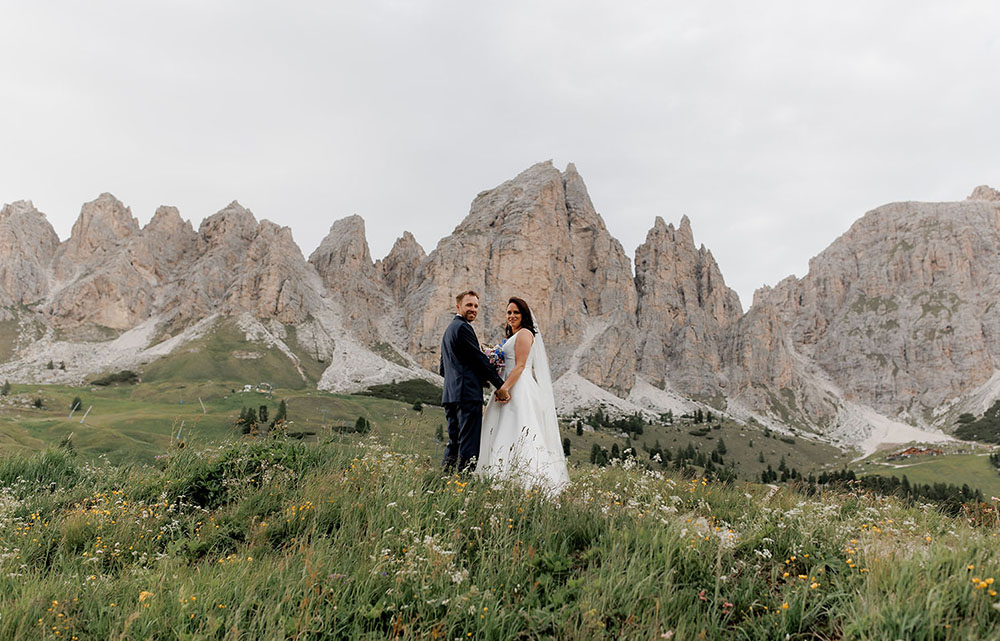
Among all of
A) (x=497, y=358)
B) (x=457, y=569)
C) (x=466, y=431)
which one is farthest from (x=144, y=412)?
(x=457, y=569)

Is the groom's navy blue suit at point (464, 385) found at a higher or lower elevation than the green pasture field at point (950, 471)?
higher

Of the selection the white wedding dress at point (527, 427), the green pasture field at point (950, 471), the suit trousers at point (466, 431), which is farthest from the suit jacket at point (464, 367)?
the green pasture field at point (950, 471)

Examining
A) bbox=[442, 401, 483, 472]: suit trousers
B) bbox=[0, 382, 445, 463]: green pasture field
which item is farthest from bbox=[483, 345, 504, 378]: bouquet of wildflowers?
bbox=[0, 382, 445, 463]: green pasture field

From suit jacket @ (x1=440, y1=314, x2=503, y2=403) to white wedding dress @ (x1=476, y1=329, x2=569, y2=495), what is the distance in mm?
455

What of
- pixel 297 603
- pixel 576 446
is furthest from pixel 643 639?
pixel 576 446

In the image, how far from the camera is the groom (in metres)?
10.0

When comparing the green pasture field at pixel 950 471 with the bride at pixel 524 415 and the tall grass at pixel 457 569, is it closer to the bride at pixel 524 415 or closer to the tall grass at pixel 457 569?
the bride at pixel 524 415

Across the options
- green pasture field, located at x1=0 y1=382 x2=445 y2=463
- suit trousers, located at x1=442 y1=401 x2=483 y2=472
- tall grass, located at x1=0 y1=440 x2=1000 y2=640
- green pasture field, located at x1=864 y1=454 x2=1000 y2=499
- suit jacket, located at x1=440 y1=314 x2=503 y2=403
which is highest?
suit jacket, located at x1=440 y1=314 x2=503 y2=403

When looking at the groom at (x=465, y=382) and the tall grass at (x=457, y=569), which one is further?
the groom at (x=465, y=382)

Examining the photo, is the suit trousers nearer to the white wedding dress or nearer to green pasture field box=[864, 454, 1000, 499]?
the white wedding dress

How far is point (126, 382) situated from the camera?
655 ft

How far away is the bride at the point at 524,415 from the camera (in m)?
9.56

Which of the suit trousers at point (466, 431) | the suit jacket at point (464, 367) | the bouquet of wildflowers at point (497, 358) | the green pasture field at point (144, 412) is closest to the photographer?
the suit trousers at point (466, 431)

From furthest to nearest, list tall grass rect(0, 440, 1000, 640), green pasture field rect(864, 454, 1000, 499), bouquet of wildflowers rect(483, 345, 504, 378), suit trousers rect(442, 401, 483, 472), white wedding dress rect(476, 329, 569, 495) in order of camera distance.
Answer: green pasture field rect(864, 454, 1000, 499) → bouquet of wildflowers rect(483, 345, 504, 378) → suit trousers rect(442, 401, 483, 472) → white wedding dress rect(476, 329, 569, 495) → tall grass rect(0, 440, 1000, 640)
